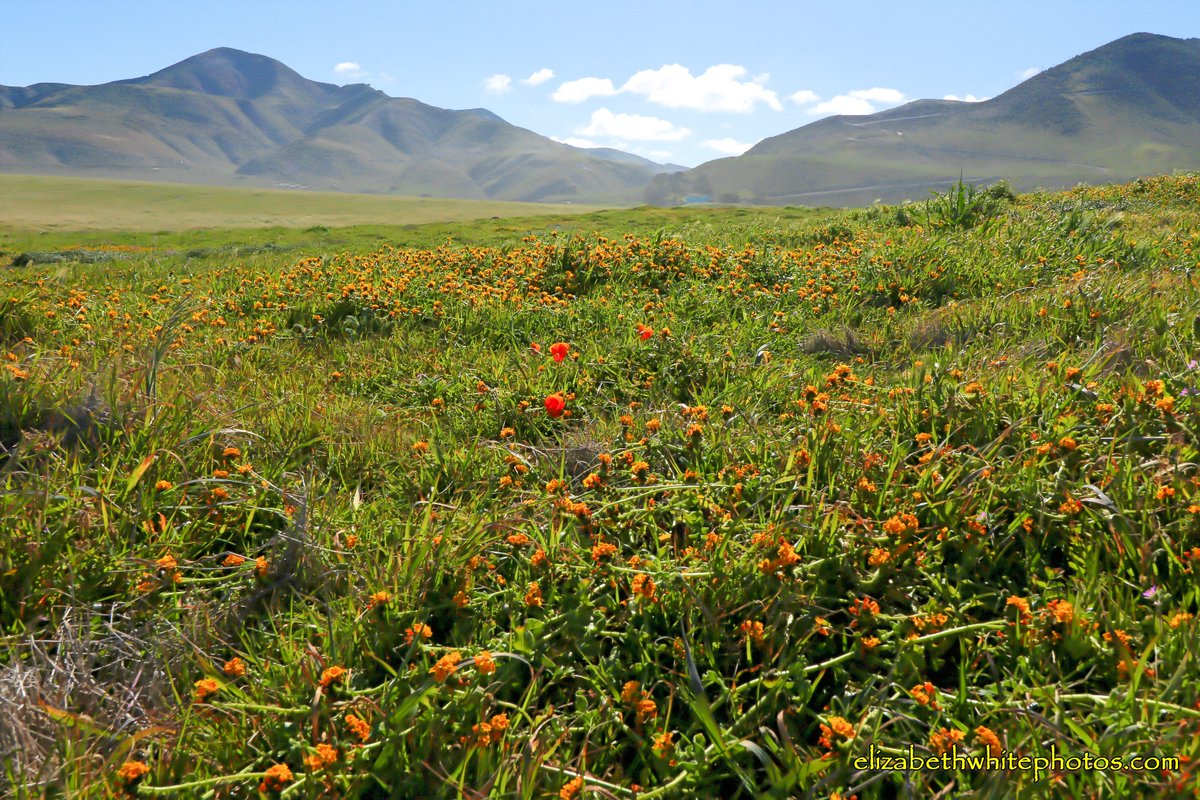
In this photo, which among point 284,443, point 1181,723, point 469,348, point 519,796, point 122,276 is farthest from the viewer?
point 122,276

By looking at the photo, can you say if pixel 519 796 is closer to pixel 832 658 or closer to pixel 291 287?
pixel 832 658

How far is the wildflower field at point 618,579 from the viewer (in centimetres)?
189

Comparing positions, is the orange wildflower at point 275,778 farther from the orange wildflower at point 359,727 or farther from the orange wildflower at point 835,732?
the orange wildflower at point 835,732

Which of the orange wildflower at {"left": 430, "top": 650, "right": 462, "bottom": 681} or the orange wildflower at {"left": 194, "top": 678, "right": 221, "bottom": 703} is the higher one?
the orange wildflower at {"left": 430, "top": 650, "right": 462, "bottom": 681}

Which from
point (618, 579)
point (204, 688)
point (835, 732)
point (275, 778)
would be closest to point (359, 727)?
point (275, 778)

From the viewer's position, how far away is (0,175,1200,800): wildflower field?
189 centimetres

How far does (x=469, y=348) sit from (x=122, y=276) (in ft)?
20.8

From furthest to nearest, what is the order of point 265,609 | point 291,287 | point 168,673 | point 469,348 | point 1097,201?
point 1097,201 → point 291,287 → point 469,348 → point 265,609 → point 168,673

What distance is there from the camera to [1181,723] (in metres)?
1.66

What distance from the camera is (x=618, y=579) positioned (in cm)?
252

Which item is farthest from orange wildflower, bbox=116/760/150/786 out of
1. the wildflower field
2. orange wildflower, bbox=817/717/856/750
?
orange wildflower, bbox=817/717/856/750

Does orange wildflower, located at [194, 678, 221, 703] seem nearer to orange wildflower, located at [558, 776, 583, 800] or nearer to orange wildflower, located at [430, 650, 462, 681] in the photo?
orange wildflower, located at [430, 650, 462, 681]

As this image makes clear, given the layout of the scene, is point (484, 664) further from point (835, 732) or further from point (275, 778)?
point (835, 732)

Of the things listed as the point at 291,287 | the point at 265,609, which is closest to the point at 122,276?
the point at 291,287
